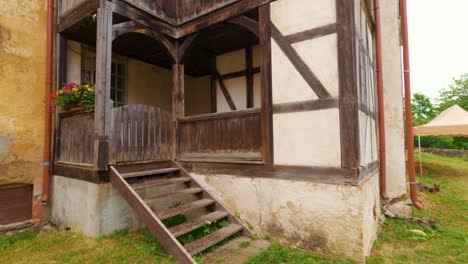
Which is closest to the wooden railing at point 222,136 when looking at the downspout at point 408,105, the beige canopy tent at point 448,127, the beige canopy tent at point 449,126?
the downspout at point 408,105

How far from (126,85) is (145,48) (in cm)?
111

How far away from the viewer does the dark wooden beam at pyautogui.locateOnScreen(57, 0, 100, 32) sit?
3917 millimetres

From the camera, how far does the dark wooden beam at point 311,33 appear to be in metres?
3.24

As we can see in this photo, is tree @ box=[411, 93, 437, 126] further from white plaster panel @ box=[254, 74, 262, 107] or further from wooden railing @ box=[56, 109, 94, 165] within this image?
wooden railing @ box=[56, 109, 94, 165]

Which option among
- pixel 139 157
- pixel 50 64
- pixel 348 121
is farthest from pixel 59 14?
pixel 348 121

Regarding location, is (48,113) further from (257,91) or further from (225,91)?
(257,91)

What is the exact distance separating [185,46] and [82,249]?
148 inches

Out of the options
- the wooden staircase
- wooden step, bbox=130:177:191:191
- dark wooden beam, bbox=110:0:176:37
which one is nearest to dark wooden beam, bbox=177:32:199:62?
dark wooden beam, bbox=110:0:176:37

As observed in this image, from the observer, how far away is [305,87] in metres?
3.38

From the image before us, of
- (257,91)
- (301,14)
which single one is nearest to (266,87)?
(301,14)

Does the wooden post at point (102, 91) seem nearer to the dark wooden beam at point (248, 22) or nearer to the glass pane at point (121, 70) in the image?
the dark wooden beam at point (248, 22)

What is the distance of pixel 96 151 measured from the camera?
3.61 m

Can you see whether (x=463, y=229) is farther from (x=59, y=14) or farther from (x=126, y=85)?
(x=59, y=14)

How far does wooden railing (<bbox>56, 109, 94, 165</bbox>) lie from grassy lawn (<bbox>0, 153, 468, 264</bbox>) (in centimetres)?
121
